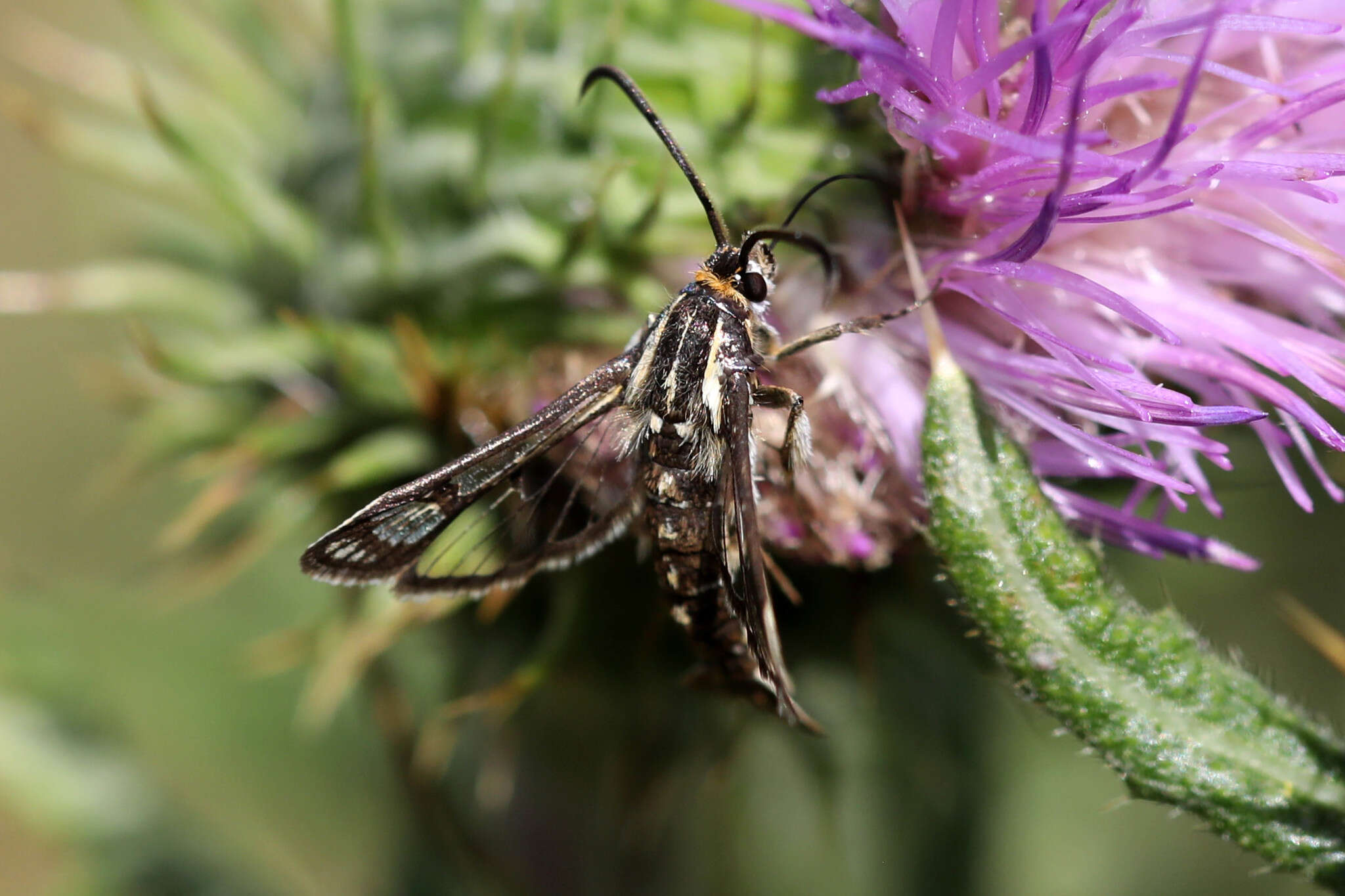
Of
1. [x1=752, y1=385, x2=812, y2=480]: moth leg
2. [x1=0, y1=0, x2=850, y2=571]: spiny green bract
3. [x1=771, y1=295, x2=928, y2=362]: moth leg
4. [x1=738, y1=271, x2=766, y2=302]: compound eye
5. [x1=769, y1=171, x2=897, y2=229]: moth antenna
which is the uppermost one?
[x1=0, y1=0, x2=850, y2=571]: spiny green bract

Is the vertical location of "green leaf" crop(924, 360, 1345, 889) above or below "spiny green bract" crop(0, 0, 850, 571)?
below

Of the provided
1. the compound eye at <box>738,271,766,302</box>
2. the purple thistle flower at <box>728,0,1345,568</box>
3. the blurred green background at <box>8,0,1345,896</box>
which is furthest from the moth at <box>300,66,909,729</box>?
the blurred green background at <box>8,0,1345,896</box>

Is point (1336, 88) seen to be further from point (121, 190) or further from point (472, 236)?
point (121, 190)

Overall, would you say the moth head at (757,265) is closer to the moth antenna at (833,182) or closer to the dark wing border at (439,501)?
the moth antenna at (833,182)

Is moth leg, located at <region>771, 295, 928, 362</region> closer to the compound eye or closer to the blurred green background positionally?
the compound eye

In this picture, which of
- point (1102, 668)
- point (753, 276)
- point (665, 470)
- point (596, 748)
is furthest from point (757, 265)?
point (596, 748)

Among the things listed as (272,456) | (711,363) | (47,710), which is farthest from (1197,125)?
(47,710)

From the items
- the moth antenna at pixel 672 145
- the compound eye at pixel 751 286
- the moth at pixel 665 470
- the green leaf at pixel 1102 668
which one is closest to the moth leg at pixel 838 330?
the moth at pixel 665 470
